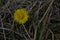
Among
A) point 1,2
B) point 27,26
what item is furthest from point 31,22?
point 1,2

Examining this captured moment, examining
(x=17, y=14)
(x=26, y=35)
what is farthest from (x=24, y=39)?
(x=17, y=14)

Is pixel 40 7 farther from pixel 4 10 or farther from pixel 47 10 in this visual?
pixel 4 10

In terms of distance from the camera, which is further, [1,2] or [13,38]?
[1,2]

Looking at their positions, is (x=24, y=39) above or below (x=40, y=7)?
below

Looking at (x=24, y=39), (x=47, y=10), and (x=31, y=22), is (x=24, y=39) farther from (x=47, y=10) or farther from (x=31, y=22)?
(x=47, y=10)

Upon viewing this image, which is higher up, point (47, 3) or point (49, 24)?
point (47, 3)

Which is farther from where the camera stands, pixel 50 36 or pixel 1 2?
pixel 1 2
